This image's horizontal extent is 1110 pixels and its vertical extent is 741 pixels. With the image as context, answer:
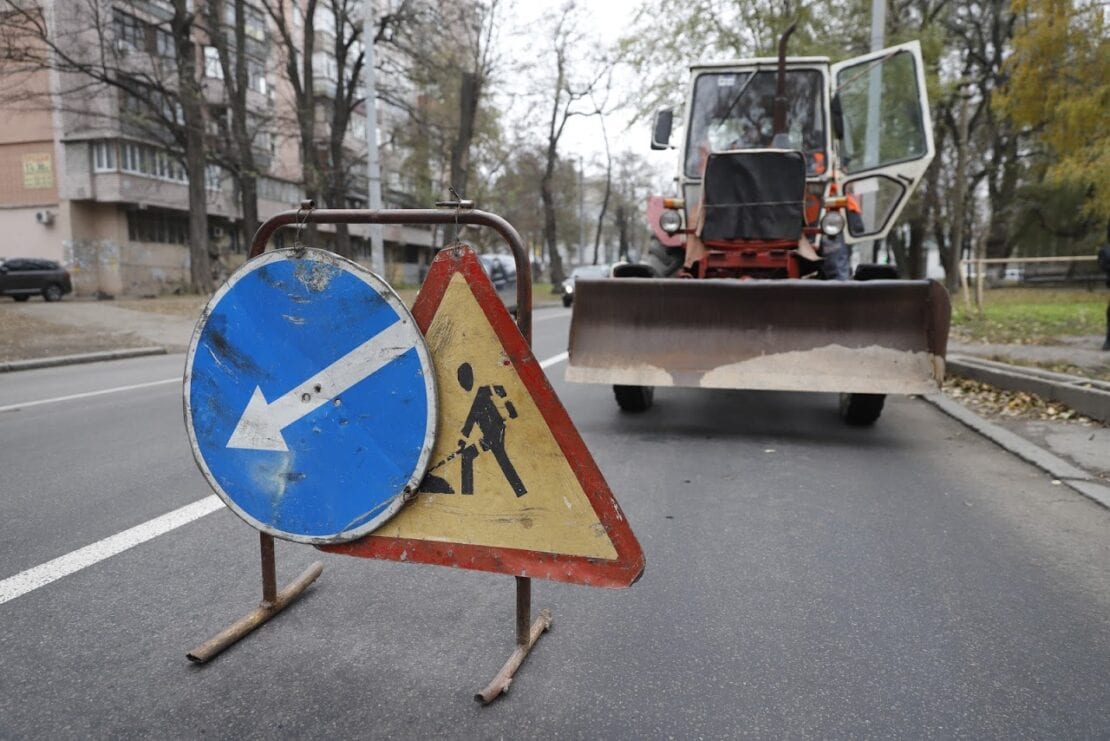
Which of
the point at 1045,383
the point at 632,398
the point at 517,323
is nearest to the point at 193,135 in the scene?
the point at 632,398

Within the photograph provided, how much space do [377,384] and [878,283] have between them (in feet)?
14.5

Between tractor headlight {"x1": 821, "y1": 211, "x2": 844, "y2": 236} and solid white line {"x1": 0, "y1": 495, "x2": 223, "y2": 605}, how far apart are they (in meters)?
5.07

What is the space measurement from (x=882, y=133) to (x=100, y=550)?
23.2 ft

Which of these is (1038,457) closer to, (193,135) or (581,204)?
(193,135)

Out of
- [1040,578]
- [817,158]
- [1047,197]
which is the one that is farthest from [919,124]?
[1047,197]

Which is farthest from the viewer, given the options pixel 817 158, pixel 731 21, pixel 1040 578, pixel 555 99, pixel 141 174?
pixel 555 99

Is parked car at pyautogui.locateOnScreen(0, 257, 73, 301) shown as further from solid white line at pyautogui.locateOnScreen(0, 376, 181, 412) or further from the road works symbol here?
the road works symbol

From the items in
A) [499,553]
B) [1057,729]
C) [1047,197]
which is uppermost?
[1047,197]

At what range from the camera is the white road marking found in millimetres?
3191

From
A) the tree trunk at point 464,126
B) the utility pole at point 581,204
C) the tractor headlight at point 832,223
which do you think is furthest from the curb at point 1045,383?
the utility pole at point 581,204

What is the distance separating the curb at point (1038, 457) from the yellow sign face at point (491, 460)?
11.8 ft

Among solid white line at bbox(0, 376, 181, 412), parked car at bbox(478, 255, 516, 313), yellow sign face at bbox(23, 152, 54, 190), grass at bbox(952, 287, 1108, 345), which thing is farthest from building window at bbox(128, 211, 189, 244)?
grass at bbox(952, 287, 1108, 345)

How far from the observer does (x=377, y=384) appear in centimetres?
238

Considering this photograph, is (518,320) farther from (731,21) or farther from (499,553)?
(731,21)
